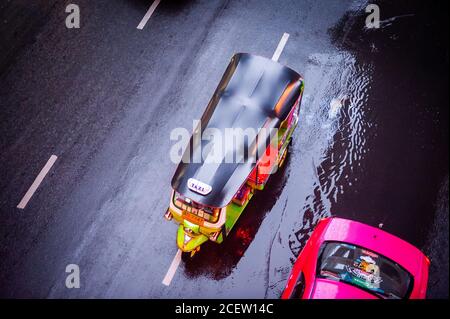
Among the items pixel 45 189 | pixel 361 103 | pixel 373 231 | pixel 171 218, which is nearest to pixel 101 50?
pixel 45 189

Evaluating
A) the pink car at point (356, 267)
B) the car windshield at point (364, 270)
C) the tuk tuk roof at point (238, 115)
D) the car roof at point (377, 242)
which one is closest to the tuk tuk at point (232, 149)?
the tuk tuk roof at point (238, 115)

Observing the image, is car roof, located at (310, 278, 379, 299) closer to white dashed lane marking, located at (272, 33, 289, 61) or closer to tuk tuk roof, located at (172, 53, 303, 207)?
tuk tuk roof, located at (172, 53, 303, 207)

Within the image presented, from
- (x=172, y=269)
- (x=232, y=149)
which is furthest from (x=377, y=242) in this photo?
(x=172, y=269)

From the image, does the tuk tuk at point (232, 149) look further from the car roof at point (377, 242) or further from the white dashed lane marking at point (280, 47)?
the white dashed lane marking at point (280, 47)

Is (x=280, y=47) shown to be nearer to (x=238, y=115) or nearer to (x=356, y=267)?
(x=238, y=115)

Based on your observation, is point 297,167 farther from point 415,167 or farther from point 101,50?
point 101,50
